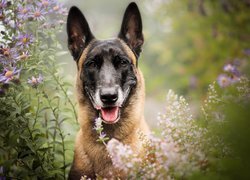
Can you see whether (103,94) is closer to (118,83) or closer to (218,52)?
(118,83)

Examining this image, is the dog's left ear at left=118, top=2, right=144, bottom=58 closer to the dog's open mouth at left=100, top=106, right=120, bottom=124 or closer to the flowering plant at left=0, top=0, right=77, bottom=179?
the flowering plant at left=0, top=0, right=77, bottom=179

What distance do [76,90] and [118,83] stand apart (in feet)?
2.14

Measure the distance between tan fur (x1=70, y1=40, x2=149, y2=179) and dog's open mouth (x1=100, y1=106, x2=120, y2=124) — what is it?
24 centimetres

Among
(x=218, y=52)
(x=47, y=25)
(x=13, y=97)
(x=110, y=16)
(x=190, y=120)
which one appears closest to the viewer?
(x=190, y=120)

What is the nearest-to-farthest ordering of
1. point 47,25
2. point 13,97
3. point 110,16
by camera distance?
point 13,97 < point 47,25 < point 110,16

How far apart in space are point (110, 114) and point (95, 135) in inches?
11.6

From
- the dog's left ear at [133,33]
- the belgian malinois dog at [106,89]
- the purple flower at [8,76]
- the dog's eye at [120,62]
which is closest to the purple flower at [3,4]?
the purple flower at [8,76]

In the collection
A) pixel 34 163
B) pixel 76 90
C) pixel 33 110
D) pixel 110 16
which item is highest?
pixel 76 90

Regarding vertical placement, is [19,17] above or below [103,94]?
above

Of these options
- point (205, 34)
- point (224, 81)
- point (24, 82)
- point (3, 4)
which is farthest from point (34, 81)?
point (205, 34)

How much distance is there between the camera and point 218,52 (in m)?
10.2

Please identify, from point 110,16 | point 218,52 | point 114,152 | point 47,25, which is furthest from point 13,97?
point 110,16

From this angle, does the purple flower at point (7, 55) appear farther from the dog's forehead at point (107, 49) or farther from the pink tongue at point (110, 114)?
the pink tongue at point (110, 114)

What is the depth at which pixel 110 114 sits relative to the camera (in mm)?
3873
